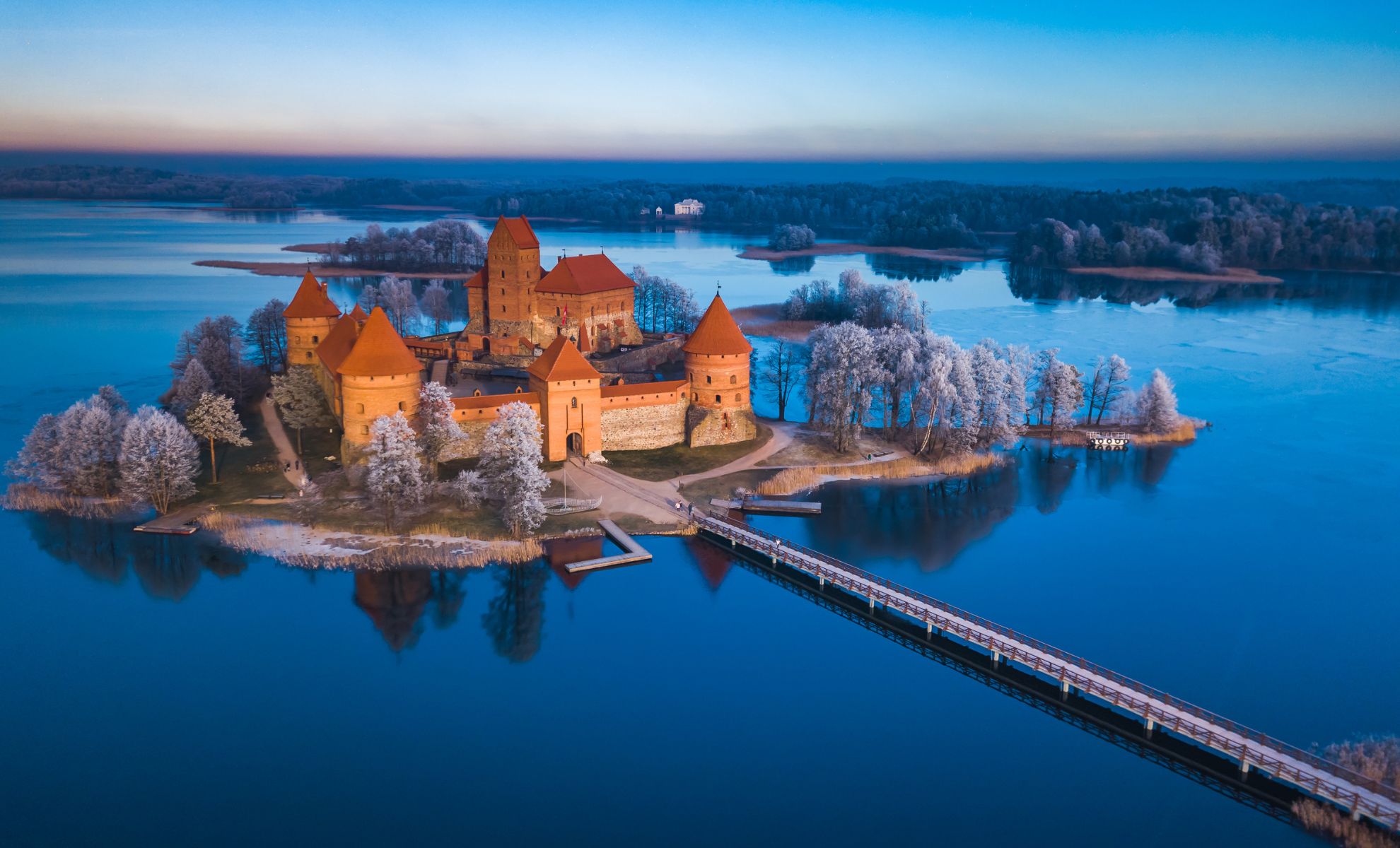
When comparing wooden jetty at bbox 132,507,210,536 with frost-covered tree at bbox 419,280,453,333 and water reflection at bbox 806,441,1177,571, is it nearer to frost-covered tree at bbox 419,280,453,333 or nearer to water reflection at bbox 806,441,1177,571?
water reflection at bbox 806,441,1177,571

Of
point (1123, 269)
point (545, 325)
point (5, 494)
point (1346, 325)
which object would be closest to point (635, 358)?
point (545, 325)

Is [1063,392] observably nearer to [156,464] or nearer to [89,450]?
[156,464]

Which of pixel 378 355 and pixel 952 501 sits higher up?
pixel 378 355

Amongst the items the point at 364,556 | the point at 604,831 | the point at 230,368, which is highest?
the point at 230,368

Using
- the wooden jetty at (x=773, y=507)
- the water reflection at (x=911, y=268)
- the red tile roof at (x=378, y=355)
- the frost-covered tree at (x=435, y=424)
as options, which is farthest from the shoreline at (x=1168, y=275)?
the red tile roof at (x=378, y=355)

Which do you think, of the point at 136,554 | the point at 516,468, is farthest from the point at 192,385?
the point at 516,468

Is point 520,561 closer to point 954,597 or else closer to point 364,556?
point 364,556
